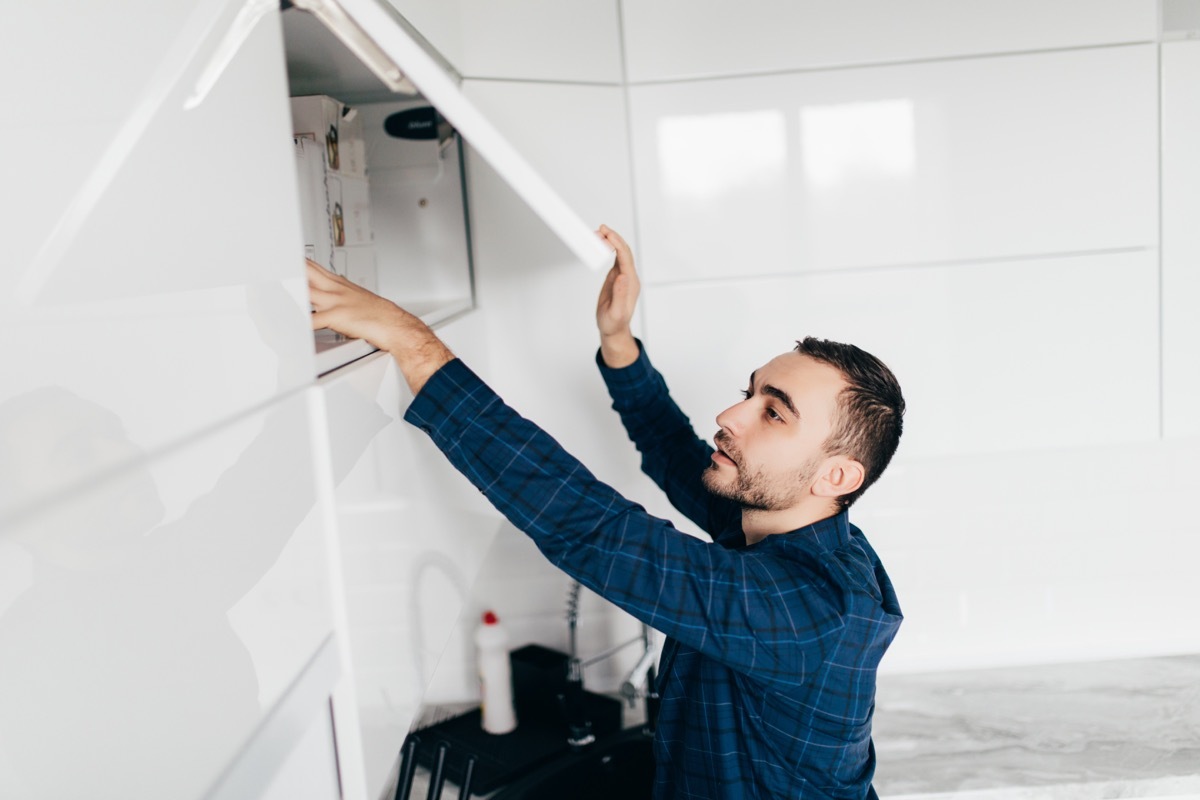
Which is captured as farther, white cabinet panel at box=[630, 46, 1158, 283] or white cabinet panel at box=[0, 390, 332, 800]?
white cabinet panel at box=[630, 46, 1158, 283]

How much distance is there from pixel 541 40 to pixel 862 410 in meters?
0.80

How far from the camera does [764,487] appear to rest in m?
1.17

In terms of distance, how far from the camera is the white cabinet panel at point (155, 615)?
1.05ft

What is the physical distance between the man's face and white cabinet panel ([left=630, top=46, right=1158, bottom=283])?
1.71 feet

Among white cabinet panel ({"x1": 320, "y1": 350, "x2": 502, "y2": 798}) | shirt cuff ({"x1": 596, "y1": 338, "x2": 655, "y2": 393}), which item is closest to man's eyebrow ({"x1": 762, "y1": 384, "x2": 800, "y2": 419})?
shirt cuff ({"x1": 596, "y1": 338, "x2": 655, "y2": 393})

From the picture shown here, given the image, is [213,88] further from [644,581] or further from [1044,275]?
[1044,275]

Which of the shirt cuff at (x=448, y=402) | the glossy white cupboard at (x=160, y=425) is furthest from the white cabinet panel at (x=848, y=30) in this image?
the glossy white cupboard at (x=160, y=425)

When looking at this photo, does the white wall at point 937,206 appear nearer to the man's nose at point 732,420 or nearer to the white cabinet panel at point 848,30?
the white cabinet panel at point 848,30

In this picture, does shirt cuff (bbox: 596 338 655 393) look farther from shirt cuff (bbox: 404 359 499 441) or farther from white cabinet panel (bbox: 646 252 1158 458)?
shirt cuff (bbox: 404 359 499 441)

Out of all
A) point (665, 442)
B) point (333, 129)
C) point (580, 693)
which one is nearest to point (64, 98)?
point (333, 129)

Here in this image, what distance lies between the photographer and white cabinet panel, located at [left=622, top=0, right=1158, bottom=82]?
1.59 metres

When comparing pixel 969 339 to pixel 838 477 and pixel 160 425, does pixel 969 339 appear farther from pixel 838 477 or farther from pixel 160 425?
pixel 160 425

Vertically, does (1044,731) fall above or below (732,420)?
below

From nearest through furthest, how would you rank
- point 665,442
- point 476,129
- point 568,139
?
point 476,129, point 665,442, point 568,139
